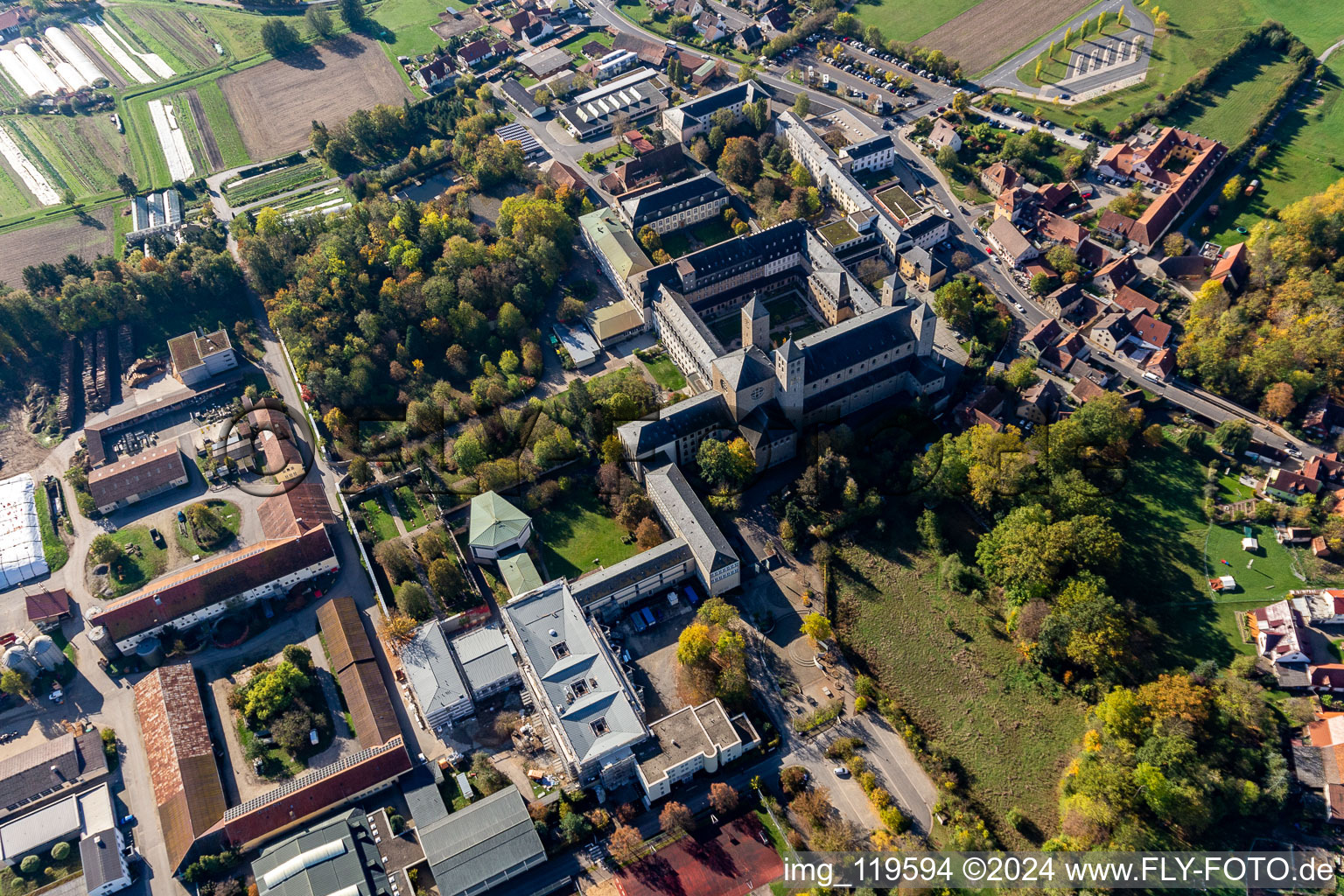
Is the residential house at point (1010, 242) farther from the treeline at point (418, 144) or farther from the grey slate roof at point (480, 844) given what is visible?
the grey slate roof at point (480, 844)

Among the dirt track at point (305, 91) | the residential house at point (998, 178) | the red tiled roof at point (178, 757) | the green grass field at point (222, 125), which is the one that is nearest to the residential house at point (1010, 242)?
the residential house at point (998, 178)

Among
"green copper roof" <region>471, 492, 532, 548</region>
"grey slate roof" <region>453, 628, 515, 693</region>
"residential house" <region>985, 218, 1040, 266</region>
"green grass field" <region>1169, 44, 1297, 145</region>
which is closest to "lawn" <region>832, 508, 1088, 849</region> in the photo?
"grey slate roof" <region>453, 628, 515, 693</region>

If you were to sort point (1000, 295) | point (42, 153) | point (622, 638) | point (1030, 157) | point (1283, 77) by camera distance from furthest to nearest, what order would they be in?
point (42, 153), point (1283, 77), point (1030, 157), point (1000, 295), point (622, 638)

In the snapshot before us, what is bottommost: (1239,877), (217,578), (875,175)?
(1239,877)

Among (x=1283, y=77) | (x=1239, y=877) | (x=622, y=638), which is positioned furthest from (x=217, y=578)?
(x=1283, y=77)

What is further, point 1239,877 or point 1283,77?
point 1283,77

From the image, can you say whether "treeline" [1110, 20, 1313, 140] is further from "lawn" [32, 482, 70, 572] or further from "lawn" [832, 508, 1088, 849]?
"lawn" [32, 482, 70, 572]

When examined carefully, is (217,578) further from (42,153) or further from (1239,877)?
(42,153)

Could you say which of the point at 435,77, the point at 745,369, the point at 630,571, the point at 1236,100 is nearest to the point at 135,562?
the point at 630,571
